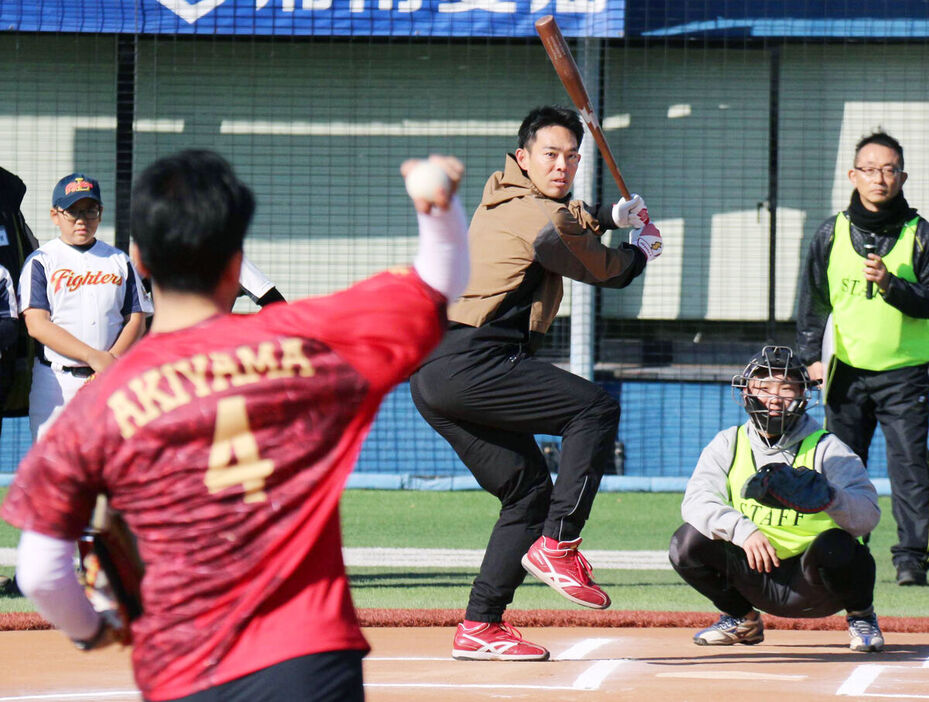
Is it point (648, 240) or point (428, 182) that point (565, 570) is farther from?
point (428, 182)

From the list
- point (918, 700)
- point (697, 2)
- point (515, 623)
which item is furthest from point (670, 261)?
point (918, 700)

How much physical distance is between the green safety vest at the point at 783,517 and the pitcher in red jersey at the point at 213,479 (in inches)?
134

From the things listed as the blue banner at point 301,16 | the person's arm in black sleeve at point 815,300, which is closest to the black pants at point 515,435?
the person's arm in black sleeve at point 815,300

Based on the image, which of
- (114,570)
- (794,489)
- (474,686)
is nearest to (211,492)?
(114,570)

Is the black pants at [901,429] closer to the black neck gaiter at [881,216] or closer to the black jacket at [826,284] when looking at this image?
the black jacket at [826,284]

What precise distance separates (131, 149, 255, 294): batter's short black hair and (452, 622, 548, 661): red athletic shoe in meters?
3.25

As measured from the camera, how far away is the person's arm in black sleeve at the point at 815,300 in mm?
7801

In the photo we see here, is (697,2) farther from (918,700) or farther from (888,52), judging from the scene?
(918,700)

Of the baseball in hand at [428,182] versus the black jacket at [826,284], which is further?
the black jacket at [826,284]

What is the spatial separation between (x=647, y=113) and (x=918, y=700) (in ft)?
29.8

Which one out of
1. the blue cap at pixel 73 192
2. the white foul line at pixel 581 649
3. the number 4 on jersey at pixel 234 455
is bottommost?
the white foul line at pixel 581 649

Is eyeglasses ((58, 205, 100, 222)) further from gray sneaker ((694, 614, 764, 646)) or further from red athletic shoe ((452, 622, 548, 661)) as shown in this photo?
gray sneaker ((694, 614, 764, 646))

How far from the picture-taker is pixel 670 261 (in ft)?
43.3

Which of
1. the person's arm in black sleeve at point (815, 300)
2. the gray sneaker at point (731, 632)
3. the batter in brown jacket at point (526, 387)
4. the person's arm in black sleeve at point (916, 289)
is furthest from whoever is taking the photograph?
the person's arm in black sleeve at point (815, 300)
